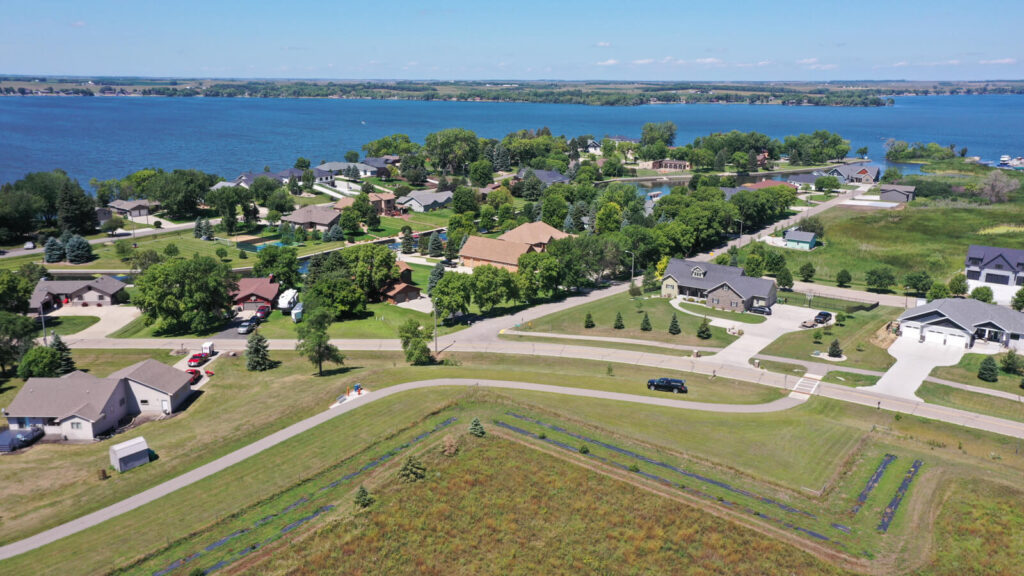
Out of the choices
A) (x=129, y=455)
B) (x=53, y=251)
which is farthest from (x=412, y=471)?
(x=53, y=251)

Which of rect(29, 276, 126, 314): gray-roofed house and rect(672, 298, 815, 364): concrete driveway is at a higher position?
rect(29, 276, 126, 314): gray-roofed house

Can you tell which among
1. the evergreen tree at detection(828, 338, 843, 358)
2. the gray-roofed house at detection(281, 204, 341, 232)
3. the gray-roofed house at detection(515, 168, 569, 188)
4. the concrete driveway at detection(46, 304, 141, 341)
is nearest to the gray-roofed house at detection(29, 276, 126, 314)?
the concrete driveway at detection(46, 304, 141, 341)

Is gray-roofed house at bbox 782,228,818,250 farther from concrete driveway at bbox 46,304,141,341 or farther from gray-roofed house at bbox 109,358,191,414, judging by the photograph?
concrete driveway at bbox 46,304,141,341

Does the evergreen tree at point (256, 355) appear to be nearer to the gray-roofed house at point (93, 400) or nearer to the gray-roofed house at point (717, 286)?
the gray-roofed house at point (93, 400)

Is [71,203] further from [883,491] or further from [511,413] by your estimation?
[883,491]

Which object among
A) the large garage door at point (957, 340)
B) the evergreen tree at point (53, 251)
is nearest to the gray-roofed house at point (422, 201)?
the evergreen tree at point (53, 251)
